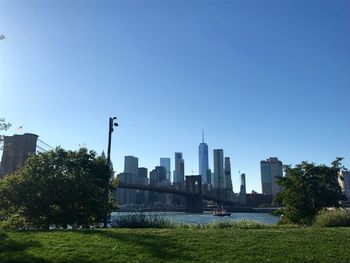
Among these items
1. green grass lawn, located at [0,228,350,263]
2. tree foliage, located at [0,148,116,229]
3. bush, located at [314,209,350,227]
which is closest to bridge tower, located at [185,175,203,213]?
tree foliage, located at [0,148,116,229]

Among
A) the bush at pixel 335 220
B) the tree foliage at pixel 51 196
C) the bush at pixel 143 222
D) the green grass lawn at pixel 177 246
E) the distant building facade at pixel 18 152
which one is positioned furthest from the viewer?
the distant building facade at pixel 18 152

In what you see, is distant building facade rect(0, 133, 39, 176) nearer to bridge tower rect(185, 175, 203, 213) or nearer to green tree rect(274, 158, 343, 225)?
green tree rect(274, 158, 343, 225)

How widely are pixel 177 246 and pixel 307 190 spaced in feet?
74.4

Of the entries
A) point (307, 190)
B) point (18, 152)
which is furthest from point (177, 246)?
point (18, 152)

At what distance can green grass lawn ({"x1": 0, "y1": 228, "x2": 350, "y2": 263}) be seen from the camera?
1019 centimetres

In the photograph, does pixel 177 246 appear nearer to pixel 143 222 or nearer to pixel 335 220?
pixel 143 222

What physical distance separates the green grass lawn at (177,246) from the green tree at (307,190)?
17.9 m

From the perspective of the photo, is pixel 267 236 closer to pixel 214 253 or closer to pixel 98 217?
pixel 214 253

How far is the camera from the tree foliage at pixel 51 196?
23.9 metres

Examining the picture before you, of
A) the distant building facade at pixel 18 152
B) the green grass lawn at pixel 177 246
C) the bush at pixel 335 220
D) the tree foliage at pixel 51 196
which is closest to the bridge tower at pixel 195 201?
the distant building facade at pixel 18 152

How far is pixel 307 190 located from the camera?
31.6 m

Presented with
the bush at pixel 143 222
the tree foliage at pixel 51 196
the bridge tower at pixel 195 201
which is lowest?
the bush at pixel 143 222

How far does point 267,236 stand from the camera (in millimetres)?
12586

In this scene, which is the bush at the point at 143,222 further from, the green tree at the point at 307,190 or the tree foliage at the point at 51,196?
the green tree at the point at 307,190
